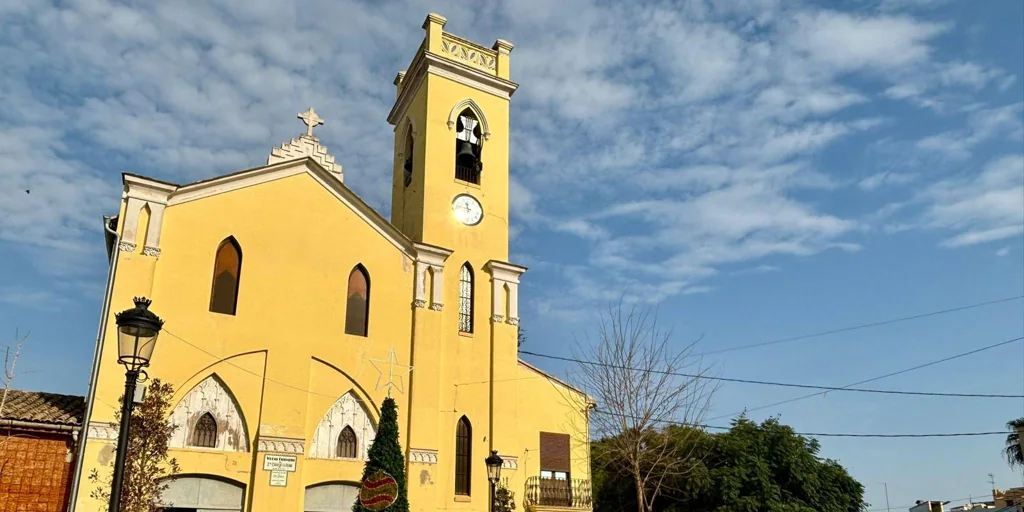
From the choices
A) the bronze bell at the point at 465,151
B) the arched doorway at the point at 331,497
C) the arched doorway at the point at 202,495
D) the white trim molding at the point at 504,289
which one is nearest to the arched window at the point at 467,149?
the bronze bell at the point at 465,151

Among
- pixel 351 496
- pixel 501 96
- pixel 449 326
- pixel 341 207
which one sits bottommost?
pixel 351 496

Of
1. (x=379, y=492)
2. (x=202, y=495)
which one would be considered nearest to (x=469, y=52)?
(x=379, y=492)

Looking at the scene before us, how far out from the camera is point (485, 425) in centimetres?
2089

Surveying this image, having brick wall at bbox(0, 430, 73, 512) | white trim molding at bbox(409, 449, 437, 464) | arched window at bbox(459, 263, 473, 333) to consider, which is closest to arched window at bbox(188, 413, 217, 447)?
brick wall at bbox(0, 430, 73, 512)

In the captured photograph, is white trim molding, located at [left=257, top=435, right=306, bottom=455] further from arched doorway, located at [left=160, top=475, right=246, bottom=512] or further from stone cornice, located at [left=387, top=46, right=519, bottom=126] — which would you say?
stone cornice, located at [left=387, top=46, right=519, bottom=126]

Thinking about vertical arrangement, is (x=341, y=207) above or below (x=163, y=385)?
above

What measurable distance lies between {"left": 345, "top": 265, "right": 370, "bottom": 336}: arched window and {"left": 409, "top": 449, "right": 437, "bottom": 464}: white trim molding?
11.0 ft

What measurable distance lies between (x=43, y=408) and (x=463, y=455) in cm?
1002

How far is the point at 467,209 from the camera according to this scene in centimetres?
2294

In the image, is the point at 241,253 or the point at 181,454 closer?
the point at 181,454

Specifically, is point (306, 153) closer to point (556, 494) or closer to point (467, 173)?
point (467, 173)

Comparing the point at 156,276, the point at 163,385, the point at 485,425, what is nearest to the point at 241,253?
the point at 156,276

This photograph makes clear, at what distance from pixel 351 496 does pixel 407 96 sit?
1301 centimetres

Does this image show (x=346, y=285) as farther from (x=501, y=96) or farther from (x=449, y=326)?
(x=501, y=96)
